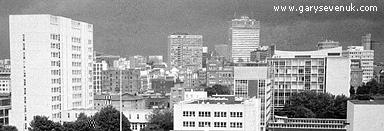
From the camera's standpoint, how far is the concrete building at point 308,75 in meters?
21.0

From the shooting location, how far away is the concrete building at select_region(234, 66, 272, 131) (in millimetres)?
16312

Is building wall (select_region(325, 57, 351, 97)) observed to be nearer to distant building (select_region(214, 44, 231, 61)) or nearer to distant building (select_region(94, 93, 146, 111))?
distant building (select_region(94, 93, 146, 111))

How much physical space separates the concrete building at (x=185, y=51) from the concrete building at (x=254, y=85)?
30966 mm

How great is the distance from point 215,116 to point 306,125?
5.14 m

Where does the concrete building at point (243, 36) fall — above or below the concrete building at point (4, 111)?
above

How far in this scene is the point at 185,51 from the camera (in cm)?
5131

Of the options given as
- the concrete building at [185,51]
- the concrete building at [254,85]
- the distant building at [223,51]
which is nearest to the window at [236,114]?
the concrete building at [254,85]

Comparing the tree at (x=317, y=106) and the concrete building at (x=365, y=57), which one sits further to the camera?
the concrete building at (x=365, y=57)

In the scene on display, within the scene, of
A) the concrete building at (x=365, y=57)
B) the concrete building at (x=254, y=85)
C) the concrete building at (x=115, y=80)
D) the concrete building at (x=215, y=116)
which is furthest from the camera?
the concrete building at (x=365, y=57)

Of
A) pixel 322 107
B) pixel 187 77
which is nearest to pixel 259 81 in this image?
pixel 322 107

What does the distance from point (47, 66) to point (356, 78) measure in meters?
24.9

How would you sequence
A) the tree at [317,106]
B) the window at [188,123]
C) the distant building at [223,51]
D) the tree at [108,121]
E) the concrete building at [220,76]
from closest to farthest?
the window at [188,123], the tree at [108,121], the tree at [317,106], the concrete building at [220,76], the distant building at [223,51]

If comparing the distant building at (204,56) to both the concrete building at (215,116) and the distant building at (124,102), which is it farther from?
the concrete building at (215,116)

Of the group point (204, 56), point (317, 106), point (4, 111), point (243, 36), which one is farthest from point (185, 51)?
point (4, 111)
